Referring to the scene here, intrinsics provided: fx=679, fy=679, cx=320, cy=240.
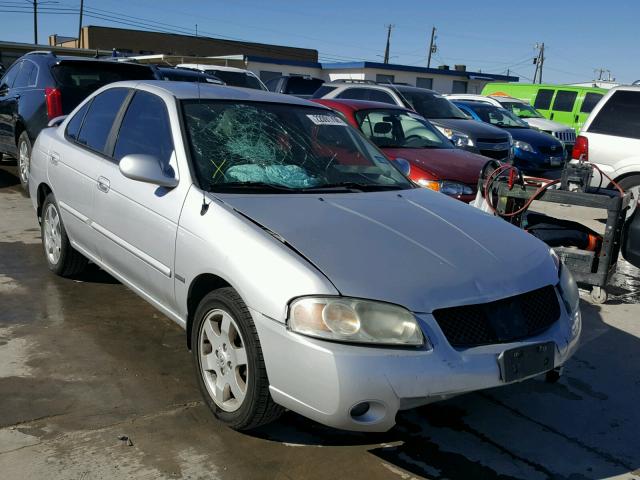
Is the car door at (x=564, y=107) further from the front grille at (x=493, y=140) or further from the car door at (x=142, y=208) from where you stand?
the car door at (x=142, y=208)

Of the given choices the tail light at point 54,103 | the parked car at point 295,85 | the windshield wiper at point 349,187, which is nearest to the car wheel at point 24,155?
the tail light at point 54,103

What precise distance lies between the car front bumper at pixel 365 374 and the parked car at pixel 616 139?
20.3ft

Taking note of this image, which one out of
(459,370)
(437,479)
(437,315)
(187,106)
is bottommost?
(437,479)

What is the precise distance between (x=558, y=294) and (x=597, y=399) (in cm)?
90

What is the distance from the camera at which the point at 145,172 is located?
11.8 feet

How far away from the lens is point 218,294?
125 inches

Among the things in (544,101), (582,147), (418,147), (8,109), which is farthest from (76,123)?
(544,101)

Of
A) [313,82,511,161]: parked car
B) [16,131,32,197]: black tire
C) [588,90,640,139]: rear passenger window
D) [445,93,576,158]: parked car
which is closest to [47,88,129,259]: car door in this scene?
[16,131,32,197]: black tire

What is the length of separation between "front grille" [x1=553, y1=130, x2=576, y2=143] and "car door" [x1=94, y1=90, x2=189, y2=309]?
46.8 ft

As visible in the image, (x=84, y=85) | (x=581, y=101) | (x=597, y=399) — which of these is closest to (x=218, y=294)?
(x=597, y=399)

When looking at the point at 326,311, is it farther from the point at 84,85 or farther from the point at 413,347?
the point at 84,85

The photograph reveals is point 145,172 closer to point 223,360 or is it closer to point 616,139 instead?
point 223,360

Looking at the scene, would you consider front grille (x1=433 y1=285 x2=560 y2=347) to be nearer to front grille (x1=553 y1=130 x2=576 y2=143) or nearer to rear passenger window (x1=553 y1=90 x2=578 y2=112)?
front grille (x1=553 y1=130 x2=576 y2=143)

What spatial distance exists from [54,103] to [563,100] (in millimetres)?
15361
